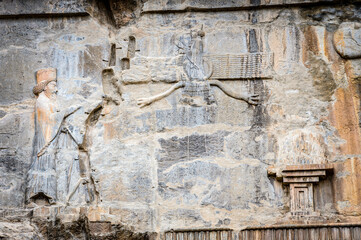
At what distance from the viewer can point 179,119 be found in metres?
7.74

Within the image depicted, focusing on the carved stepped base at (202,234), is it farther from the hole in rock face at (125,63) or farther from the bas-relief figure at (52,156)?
the hole in rock face at (125,63)

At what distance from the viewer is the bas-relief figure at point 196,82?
7793 millimetres

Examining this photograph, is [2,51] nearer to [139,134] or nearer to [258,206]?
[139,134]

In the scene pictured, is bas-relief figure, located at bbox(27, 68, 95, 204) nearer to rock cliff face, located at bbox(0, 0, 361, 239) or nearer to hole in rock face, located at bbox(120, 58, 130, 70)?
rock cliff face, located at bbox(0, 0, 361, 239)

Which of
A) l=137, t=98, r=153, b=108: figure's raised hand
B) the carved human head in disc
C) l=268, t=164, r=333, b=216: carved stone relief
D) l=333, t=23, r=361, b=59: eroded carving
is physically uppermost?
l=333, t=23, r=361, b=59: eroded carving

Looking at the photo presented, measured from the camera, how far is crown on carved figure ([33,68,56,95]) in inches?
310

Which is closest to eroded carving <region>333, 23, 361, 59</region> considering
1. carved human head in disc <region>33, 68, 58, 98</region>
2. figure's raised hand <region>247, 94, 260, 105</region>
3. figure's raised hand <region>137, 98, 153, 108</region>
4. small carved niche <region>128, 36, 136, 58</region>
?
figure's raised hand <region>247, 94, 260, 105</region>

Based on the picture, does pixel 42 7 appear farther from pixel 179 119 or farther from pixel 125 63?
pixel 179 119

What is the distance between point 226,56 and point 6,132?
98.4 inches

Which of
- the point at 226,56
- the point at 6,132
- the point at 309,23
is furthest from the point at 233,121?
the point at 6,132

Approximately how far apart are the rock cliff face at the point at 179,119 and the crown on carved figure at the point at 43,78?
0.02m

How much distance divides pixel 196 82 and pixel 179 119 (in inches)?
17.9

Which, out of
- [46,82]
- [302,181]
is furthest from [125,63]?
[302,181]

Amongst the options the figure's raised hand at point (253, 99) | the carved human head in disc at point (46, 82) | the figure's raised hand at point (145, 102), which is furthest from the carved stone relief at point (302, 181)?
the carved human head in disc at point (46, 82)
